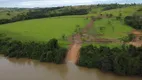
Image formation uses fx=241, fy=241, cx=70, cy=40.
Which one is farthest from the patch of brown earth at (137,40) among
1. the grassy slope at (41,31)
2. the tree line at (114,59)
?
the grassy slope at (41,31)

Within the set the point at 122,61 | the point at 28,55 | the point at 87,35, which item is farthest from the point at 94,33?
the point at 122,61

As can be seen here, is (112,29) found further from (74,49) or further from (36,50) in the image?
(36,50)

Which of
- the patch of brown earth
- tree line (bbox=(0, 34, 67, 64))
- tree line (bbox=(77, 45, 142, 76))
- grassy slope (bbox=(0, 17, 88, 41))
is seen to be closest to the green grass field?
the patch of brown earth

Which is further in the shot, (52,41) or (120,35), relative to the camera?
(120,35)

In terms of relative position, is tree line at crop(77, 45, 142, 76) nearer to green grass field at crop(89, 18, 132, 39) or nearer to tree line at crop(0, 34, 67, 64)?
tree line at crop(0, 34, 67, 64)

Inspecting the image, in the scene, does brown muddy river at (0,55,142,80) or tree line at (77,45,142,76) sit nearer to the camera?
tree line at (77,45,142,76)

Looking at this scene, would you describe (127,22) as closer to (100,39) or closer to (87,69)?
(100,39)
